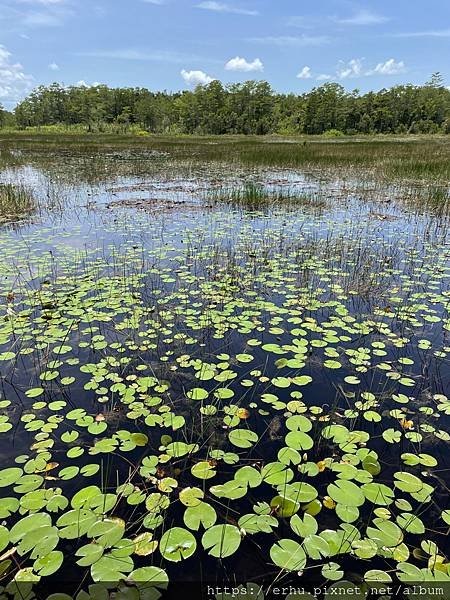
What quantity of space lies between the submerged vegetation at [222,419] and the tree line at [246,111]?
66990mm

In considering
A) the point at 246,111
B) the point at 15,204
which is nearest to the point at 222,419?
the point at 15,204

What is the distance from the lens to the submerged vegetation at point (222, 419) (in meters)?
1.82

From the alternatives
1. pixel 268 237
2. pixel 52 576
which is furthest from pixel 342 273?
pixel 52 576

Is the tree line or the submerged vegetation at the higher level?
the tree line

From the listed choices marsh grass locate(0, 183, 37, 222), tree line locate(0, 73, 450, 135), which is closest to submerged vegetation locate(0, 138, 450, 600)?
marsh grass locate(0, 183, 37, 222)

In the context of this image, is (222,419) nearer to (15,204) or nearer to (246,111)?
(15,204)

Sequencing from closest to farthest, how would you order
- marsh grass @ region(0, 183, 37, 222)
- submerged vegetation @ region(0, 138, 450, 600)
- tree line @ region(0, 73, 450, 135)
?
submerged vegetation @ region(0, 138, 450, 600) < marsh grass @ region(0, 183, 37, 222) < tree line @ region(0, 73, 450, 135)

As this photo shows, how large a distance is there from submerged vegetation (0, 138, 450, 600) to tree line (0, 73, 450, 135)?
220 ft

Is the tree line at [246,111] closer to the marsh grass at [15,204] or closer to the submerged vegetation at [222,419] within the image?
the marsh grass at [15,204]

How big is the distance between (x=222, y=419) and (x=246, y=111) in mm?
77736

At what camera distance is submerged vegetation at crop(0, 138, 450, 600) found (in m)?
1.82

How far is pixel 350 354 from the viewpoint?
12.0 ft

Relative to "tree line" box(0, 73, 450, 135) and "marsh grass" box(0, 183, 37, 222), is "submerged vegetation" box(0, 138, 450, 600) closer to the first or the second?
"marsh grass" box(0, 183, 37, 222)

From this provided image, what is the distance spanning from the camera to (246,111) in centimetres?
7019
